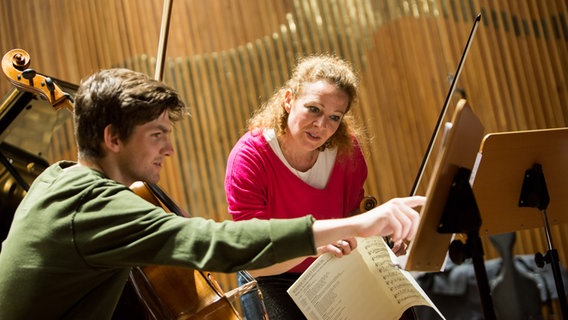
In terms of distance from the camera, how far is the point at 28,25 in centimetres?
458

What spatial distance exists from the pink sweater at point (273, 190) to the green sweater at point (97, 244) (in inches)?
29.2

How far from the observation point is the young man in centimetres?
129

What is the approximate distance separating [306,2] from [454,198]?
290cm

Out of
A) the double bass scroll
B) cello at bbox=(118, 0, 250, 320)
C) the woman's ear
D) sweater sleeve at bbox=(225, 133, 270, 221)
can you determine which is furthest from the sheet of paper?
the double bass scroll

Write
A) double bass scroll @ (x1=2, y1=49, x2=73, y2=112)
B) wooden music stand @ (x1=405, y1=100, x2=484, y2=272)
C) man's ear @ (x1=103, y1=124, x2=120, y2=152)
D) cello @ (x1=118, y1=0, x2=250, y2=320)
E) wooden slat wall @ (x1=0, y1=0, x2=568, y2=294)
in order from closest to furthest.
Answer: wooden music stand @ (x1=405, y1=100, x2=484, y2=272), man's ear @ (x1=103, y1=124, x2=120, y2=152), cello @ (x1=118, y1=0, x2=250, y2=320), double bass scroll @ (x1=2, y1=49, x2=73, y2=112), wooden slat wall @ (x1=0, y1=0, x2=568, y2=294)

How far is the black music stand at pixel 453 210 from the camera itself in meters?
1.42

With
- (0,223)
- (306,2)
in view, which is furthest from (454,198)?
(306,2)

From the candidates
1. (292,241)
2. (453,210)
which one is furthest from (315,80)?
(292,241)

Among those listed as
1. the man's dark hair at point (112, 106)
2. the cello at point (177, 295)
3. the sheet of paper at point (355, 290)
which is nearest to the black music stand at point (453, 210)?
the sheet of paper at point (355, 290)

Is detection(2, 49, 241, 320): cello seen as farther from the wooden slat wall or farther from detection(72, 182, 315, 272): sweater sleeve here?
the wooden slat wall

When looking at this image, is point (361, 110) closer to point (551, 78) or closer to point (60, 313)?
point (551, 78)

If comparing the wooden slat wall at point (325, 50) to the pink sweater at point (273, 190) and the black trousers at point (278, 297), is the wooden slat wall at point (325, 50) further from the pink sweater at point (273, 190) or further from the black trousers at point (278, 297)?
the black trousers at point (278, 297)

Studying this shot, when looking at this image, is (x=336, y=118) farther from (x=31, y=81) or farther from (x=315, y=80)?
(x=31, y=81)

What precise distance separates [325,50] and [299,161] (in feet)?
6.33
